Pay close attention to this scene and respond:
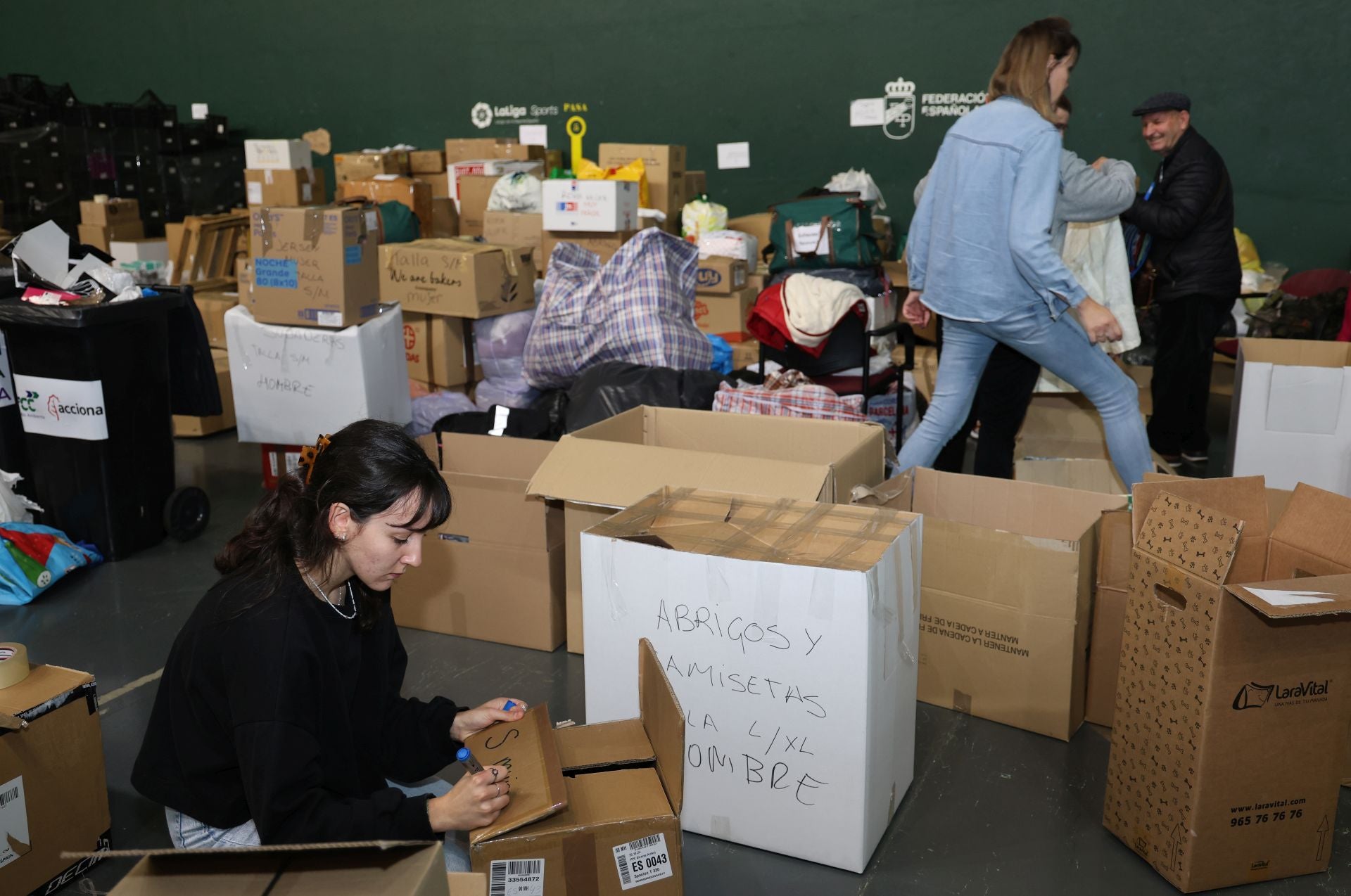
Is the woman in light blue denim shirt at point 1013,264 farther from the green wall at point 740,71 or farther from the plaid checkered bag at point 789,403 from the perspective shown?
the green wall at point 740,71

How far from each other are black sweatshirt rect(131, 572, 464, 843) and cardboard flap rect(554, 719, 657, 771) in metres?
0.25

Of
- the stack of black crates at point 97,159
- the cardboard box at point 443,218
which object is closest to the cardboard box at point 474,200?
the cardboard box at point 443,218

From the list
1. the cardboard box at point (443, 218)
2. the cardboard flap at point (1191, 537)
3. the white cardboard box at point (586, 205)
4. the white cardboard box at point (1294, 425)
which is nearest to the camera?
the cardboard flap at point (1191, 537)

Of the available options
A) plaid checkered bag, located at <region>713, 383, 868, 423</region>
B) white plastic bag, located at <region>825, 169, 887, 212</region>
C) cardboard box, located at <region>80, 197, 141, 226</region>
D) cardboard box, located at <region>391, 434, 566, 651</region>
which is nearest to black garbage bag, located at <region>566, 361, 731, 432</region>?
Answer: plaid checkered bag, located at <region>713, 383, 868, 423</region>

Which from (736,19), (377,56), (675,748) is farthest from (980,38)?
(675,748)

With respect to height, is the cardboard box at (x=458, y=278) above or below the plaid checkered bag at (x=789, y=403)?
above

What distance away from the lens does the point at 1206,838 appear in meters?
1.96

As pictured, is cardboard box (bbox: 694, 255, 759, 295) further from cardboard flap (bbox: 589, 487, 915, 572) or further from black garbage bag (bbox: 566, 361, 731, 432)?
cardboard flap (bbox: 589, 487, 915, 572)

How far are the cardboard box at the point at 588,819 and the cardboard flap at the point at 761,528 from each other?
0.40m

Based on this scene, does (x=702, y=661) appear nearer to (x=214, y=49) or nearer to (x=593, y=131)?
(x=593, y=131)

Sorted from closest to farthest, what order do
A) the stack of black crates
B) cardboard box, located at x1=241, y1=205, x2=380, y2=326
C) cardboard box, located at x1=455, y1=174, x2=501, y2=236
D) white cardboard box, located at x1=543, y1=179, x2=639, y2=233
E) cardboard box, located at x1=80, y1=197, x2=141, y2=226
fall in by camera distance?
cardboard box, located at x1=241, y1=205, x2=380, y2=326 → white cardboard box, located at x1=543, y1=179, x2=639, y2=233 → cardboard box, located at x1=455, y1=174, x2=501, y2=236 → cardboard box, located at x1=80, y1=197, x2=141, y2=226 → the stack of black crates

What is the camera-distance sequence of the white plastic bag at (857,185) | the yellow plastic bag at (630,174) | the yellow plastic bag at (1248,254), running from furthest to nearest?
the white plastic bag at (857,185), the yellow plastic bag at (630,174), the yellow plastic bag at (1248,254)

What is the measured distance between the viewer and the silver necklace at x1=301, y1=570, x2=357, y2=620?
153 centimetres

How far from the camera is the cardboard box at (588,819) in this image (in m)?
1.49
